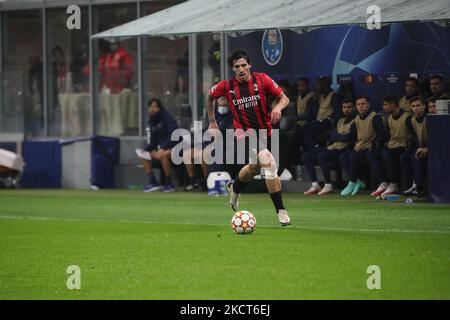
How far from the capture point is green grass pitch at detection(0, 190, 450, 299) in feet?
32.6

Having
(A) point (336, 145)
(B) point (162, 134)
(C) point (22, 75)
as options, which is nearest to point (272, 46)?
(B) point (162, 134)

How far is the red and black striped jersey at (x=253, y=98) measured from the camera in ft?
50.1

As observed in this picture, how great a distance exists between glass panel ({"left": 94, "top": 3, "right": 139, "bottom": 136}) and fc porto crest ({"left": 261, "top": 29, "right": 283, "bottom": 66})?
147 inches

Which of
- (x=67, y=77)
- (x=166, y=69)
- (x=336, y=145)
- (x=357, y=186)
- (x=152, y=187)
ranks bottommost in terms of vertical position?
(x=152, y=187)

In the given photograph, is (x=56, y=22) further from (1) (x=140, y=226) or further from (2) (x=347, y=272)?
(2) (x=347, y=272)

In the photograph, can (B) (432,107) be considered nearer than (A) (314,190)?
Yes

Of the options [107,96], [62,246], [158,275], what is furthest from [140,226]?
[107,96]

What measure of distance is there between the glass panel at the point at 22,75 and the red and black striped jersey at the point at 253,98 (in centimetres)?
1463

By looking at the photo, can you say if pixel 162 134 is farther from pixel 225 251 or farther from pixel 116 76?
pixel 225 251

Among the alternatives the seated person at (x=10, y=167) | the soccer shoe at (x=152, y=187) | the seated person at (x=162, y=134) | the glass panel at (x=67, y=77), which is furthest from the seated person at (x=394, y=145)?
the glass panel at (x=67, y=77)

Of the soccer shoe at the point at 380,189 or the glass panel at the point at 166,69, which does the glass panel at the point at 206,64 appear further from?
the soccer shoe at the point at 380,189

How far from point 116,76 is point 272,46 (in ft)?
15.3

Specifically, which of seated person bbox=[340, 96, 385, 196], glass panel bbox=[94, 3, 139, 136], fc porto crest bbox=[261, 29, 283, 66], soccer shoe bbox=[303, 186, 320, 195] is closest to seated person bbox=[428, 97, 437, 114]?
seated person bbox=[340, 96, 385, 196]

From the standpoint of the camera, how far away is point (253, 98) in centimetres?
1531
